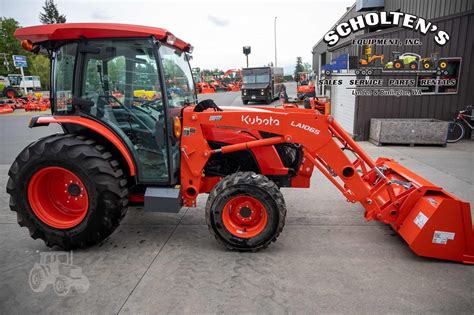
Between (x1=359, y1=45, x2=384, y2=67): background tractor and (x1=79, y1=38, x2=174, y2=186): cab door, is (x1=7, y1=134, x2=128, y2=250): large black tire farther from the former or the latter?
(x1=359, y1=45, x2=384, y2=67): background tractor

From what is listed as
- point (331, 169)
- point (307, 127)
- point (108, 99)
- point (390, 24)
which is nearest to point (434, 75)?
point (390, 24)

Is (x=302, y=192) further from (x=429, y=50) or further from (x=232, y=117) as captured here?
(x=429, y=50)

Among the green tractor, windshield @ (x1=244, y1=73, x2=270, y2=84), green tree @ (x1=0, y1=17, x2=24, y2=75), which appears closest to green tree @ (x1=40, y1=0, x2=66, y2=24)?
green tree @ (x1=0, y1=17, x2=24, y2=75)

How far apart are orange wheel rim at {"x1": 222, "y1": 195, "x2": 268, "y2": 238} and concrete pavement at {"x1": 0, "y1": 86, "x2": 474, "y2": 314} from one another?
0.25 metres

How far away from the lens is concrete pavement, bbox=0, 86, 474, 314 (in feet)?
8.36

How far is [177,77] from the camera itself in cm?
376

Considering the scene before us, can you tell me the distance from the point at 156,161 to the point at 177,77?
106 cm

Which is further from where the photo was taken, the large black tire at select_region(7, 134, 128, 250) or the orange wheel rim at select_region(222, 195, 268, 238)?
the orange wheel rim at select_region(222, 195, 268, 238)

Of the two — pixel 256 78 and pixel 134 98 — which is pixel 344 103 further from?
pixel 256 78

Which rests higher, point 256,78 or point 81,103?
point 256,78

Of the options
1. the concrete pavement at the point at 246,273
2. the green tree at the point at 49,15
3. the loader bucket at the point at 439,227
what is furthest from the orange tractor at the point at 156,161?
the green tree at the point at 49,15

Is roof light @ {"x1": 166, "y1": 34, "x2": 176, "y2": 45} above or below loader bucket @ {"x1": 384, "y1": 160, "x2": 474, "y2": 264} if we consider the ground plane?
above

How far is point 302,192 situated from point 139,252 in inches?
112

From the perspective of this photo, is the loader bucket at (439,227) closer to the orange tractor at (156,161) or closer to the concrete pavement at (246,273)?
the orange tractor at (156,161)
